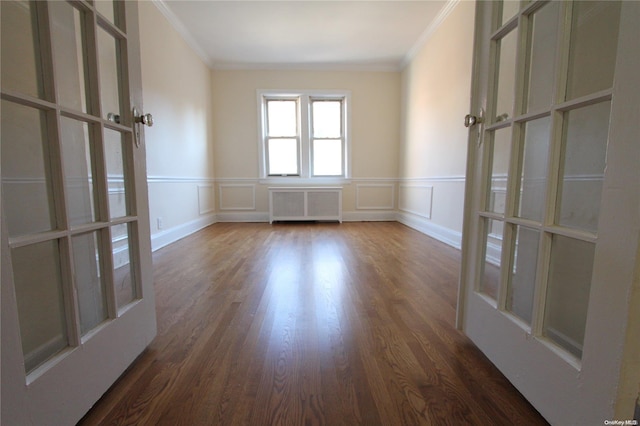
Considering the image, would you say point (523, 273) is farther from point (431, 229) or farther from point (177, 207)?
point (177, 207)

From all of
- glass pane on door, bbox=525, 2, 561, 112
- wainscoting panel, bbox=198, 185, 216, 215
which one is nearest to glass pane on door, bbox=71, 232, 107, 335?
Result: glass pane on door, bbox=525, 2, 561, 112

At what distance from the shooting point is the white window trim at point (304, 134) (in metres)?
5.00

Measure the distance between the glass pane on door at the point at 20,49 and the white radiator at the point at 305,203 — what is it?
4173mm

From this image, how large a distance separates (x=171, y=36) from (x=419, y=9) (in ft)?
9.72

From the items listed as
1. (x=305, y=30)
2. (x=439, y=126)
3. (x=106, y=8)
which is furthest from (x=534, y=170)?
(x=305, y=30)

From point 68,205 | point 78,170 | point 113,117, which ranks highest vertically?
point 113,117

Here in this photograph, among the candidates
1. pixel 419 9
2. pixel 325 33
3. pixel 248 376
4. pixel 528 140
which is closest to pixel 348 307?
pixel 248 376

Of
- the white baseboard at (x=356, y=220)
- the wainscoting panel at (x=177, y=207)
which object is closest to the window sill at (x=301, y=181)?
the white baseboard at (x=356, y=220)

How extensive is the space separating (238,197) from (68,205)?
440cm

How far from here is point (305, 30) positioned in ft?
12.3

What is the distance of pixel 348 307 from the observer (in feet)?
5.16

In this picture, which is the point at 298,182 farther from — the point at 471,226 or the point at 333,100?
the point at 471,226

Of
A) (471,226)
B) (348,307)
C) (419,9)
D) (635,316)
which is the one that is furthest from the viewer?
(419,9)

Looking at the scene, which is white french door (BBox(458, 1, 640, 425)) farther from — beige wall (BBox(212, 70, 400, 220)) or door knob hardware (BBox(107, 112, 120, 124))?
beige wall (BBox(212, 70, 400, 220))
